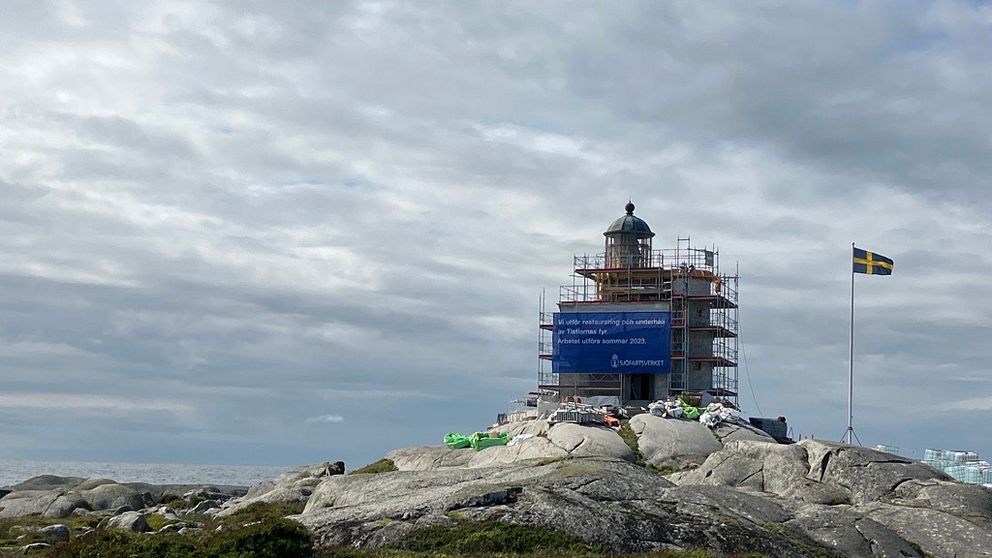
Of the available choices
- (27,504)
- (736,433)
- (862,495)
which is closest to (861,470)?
(862,495)

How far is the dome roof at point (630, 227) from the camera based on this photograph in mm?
78750

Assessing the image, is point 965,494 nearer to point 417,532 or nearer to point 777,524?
point 777,524

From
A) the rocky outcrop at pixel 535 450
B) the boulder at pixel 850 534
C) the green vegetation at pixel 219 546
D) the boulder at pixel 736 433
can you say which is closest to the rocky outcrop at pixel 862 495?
the boulder at pixel 850 534

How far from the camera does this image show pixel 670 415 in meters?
60.9

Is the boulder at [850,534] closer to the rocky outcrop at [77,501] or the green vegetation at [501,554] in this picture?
the green vegetation at [501,554]

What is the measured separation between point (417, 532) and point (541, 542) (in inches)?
120

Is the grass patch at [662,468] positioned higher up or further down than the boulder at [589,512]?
further down

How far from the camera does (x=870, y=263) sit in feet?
198

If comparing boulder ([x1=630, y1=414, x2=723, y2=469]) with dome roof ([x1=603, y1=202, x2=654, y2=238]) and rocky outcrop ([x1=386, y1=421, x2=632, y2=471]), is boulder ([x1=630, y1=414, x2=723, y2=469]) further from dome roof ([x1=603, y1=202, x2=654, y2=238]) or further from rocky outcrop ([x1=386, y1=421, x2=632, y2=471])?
dome roof ([x1=603, y1=202, x2=654, y2=238])

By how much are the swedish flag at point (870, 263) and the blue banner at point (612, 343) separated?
14.7 metres

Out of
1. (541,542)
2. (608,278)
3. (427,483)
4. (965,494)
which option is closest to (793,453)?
(965,494)

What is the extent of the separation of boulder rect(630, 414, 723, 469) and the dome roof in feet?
74.9

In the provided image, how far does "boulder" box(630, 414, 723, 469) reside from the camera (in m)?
52.8

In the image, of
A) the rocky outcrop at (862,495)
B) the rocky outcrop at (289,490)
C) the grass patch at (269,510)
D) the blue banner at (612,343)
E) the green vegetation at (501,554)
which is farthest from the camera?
the blue banner at (612,343)
